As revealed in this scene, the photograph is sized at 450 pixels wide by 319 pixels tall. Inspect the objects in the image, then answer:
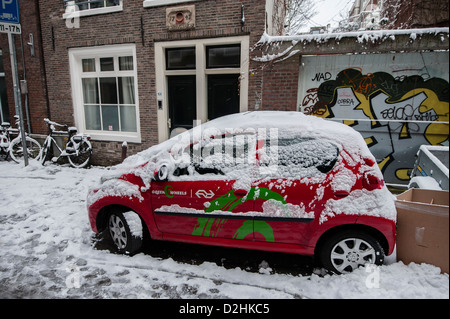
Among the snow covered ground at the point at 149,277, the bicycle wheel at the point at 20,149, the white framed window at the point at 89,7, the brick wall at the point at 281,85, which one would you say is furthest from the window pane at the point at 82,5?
the snow covered ground at the point at 149,277

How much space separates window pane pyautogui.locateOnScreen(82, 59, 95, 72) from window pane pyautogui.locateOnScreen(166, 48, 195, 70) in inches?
106

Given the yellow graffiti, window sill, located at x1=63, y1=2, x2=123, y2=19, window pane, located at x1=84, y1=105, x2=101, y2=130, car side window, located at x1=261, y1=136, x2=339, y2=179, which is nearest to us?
car side window, located at x1=261, y1=136, x2=339, y2=179

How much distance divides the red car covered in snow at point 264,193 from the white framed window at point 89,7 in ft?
20.3

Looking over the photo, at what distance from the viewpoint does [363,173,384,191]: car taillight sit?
290 cm

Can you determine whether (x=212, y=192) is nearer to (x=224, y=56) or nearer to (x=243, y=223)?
(x=243, y=223)

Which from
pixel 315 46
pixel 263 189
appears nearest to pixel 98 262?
pixel 263 189

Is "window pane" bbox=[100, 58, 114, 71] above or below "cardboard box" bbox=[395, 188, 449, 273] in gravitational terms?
above

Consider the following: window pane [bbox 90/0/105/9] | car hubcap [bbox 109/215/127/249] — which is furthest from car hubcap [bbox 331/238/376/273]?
window pane [bbox 90/0/105/9]

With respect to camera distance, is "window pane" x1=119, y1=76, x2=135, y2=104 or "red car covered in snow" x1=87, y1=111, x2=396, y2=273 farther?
"window pane" x1=119, y1=76, x2=135, y2=104

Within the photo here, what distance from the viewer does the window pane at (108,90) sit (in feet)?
27.5

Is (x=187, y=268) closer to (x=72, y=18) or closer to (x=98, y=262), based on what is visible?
(x=98, y=262)

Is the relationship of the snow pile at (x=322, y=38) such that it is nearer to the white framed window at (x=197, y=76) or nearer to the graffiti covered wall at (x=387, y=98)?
the graffiti covered wall at (x=387, y=98)

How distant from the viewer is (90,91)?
8734 millimetres

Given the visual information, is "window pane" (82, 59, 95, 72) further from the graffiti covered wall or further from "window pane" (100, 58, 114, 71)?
the graffiti covered wall
